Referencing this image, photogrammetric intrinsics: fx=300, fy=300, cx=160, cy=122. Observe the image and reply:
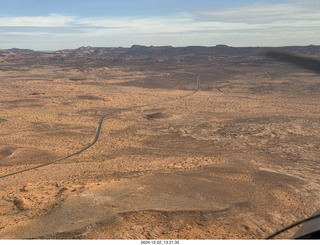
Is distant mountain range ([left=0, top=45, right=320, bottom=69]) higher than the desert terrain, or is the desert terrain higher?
distant mountain range ([left=0, top=45, right=320, bottom=69])

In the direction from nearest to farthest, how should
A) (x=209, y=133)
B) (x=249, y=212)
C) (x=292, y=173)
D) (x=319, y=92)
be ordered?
(x=249, y=212) → (x=292, y=173) → (x=209, y=133) → (x=319, y=92)

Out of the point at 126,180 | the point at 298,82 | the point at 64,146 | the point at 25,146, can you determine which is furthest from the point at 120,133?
the point at 298,82

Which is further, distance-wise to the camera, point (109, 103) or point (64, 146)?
point (109, 103)

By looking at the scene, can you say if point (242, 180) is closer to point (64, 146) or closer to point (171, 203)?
point (171, 203)

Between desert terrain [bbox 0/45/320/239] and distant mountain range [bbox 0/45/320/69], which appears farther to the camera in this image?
distant mountain range [bbox 0/45/320/69]

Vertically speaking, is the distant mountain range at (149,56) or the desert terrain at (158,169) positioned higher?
the distant mountain range at (149,56)

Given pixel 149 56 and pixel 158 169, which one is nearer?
pixel 158 169

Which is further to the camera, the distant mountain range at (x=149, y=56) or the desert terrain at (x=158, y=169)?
the distant mountain range at (x=149, y=56)

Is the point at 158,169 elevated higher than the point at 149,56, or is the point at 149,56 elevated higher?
the point at 149,56
